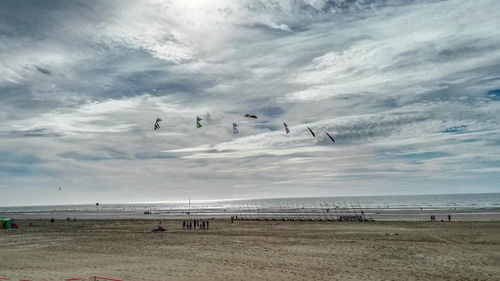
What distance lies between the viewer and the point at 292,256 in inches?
757

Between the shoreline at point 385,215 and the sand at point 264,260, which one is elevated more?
the sand at point 264,260

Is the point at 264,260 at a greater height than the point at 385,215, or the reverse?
the point at 264,260

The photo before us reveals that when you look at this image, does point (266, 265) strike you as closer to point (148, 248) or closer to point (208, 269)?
point (208, 269)

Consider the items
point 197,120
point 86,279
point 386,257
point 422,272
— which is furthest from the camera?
point 197,120

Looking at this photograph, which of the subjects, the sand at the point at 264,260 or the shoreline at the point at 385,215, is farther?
the shoreline at the point at 385,215

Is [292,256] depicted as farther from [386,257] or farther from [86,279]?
[86,279]

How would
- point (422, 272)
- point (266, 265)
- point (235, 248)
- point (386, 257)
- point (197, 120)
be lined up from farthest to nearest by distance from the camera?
point (197, 120) < point (235, 248) < point (386, 257) < point (266, 265) < point (422, 272)

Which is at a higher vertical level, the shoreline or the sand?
the sand

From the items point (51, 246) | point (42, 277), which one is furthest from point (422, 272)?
point (51, 246)

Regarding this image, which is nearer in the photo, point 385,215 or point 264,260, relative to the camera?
point 264,260

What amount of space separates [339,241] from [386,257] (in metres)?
7.47

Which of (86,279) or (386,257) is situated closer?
(86,279)

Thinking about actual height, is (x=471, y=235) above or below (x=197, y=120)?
below

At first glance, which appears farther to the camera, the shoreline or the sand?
the shoreline
